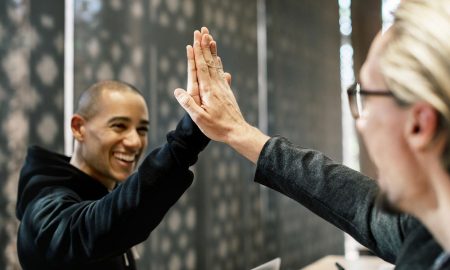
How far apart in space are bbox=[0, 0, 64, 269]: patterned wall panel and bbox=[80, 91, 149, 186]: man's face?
0.44 meters

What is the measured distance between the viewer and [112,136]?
5.93 ft

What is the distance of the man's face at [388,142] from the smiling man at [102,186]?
535 millimetres

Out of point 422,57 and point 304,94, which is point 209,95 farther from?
point 304,94

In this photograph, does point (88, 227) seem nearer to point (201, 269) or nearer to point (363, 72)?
point (363, 72)

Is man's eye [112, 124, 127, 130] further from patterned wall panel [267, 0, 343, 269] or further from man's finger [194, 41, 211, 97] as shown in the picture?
patterned wall panel [267, 0, 343, 269]

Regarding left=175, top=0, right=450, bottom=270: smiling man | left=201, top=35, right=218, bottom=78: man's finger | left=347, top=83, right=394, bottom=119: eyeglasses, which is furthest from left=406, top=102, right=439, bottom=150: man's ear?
left=201, top=35, right=218, bottom=78: man's finger

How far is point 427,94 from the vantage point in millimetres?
750

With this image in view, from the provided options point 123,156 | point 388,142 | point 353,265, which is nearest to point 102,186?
point 123,156

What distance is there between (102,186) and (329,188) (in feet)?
2.63

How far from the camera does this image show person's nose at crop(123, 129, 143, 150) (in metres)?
1.82

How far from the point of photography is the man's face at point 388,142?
812 millimetres

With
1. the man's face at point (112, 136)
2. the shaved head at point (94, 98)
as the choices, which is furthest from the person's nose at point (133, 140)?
the shaved head at point (94, 98)

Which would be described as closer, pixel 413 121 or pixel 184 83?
pixel 413 121

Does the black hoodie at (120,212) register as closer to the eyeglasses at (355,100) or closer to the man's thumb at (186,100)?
the man's thumb at (186,100)
